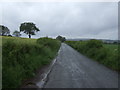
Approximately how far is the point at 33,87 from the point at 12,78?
100cm

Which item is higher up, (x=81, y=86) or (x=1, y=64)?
(x=1, y=64)

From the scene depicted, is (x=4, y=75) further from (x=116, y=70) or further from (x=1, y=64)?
(x=116, y=70)

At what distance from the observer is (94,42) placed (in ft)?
60.6

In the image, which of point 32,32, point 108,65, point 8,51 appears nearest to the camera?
point 8,51

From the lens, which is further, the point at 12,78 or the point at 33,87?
the point at 33,87

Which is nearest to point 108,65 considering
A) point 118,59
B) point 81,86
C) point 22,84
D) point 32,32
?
point 118,59

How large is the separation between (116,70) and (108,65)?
4.75 ft

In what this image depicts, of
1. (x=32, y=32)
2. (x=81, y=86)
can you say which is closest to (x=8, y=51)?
(x=81, y=86)

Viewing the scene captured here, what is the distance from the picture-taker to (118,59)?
9.02 m

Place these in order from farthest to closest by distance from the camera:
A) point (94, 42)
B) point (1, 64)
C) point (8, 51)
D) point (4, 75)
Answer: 1. point (94, 42)
2. point (8, 51)
3. point (1, 64)
4. point (4, 75)

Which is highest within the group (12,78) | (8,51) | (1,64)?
(8,51)

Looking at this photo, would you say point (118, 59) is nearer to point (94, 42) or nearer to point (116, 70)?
point (116, 70)

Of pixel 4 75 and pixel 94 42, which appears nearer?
pixel 4 75

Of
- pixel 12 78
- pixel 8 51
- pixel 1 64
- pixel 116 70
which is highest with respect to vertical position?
pixel 8 51
